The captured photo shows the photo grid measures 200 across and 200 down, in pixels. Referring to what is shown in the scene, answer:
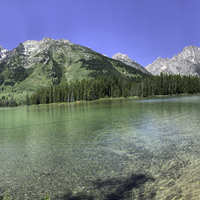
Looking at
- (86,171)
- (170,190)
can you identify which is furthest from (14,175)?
(170,190)

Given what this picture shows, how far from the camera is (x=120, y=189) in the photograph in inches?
386

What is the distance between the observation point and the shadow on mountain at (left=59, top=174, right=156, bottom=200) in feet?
29.8

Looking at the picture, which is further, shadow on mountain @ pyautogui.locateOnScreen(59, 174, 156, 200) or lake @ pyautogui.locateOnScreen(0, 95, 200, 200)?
lake @ pyautogui.locateOnScreen(0, 95, 200, 200)

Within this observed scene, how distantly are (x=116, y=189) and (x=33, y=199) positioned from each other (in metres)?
5.05

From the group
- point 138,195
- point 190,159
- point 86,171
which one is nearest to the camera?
point 138,195

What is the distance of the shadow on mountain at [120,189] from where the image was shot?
9.07m

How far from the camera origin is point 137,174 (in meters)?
11.6

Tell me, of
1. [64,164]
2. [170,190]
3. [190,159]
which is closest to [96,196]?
[170,190]

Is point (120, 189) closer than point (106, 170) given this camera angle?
Yes

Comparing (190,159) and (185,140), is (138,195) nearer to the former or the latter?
(190,159)

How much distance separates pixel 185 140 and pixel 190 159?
21.1ft

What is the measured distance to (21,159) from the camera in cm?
1623

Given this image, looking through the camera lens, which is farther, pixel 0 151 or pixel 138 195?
pixel 0 151

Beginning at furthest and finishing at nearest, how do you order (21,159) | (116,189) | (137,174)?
(21,159)
(137,174)
(116,189)
